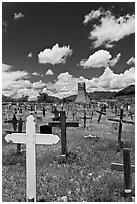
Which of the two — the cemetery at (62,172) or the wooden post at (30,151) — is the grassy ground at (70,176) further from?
the wooden post at (30,151)

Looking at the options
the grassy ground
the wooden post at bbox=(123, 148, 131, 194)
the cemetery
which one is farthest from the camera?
the grassy ground

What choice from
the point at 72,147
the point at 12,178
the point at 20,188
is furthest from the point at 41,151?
the point at 20,188

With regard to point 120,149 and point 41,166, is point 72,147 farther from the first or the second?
point 41,166

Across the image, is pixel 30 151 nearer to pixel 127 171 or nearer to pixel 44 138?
pixel 44 138

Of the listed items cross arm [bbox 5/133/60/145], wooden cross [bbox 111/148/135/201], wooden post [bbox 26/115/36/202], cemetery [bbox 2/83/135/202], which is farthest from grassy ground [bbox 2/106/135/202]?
cross arm [bbox 5/133/60/145]

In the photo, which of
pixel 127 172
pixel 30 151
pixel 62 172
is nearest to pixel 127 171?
pixel 127 172

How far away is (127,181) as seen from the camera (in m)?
5.53

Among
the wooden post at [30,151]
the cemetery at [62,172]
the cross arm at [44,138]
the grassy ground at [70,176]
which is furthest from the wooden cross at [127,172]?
the wooden post at [30,151]

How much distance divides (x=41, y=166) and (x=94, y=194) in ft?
9.68

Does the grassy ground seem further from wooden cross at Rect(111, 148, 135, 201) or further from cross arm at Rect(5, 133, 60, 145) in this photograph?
cross arm at Rect(5, 133, 60, 145)

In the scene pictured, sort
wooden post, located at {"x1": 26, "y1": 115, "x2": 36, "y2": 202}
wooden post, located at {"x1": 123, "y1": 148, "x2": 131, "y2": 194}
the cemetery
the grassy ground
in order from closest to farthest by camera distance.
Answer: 1. wooden post, located at {"x1": 26, "y1": 115, "x2": 36, "y2": 202}
2. the cemetery
3. wooden post, located at {"x1": 123, "y1": 148, "x2": 131, "y2": 194}
4. the grassy ground

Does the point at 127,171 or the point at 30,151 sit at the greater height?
the point at 30,151

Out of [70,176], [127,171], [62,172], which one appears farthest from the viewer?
[62,172]

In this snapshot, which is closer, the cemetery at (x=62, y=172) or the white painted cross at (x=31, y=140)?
the white painted cross at (x=31, y=140)
